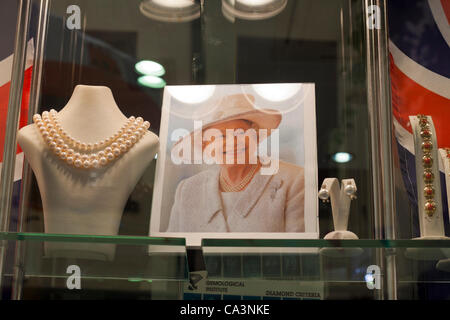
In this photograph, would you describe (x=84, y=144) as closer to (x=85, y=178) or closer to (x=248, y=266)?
(x=85, y=178)

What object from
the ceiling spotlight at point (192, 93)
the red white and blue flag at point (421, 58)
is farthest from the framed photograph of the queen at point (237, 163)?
the red white and blue flag at point (421, 58)

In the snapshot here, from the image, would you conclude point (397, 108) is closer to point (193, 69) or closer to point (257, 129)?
point (257, 129)

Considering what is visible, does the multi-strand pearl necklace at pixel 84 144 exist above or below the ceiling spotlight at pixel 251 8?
below

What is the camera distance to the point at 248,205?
44.8 inches

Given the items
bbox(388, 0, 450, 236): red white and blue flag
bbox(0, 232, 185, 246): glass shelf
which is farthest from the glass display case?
bbox(388, 0, 450, 236): red white and blue flag

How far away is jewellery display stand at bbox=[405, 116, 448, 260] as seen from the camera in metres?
1.05

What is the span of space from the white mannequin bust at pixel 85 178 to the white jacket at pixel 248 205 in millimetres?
103

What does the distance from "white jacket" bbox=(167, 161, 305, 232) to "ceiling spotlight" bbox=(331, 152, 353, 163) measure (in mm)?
84

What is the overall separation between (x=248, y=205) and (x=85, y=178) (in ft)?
1.03

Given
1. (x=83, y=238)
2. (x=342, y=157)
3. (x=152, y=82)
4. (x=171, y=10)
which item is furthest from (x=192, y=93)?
(x=83, y=238)

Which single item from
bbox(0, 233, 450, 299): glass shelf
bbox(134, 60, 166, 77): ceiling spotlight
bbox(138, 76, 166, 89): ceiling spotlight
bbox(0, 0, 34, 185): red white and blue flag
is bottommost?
bbox(0, 233, 450, 299): glass shelf

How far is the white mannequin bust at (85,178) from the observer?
3.57ft

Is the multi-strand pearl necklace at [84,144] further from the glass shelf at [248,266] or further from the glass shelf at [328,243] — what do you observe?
the glass shelf at [328,243]

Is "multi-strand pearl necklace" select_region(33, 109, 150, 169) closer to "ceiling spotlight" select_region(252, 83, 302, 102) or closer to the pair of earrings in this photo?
"ceiling spotlight" select_region(252, 83, 302, 102)
